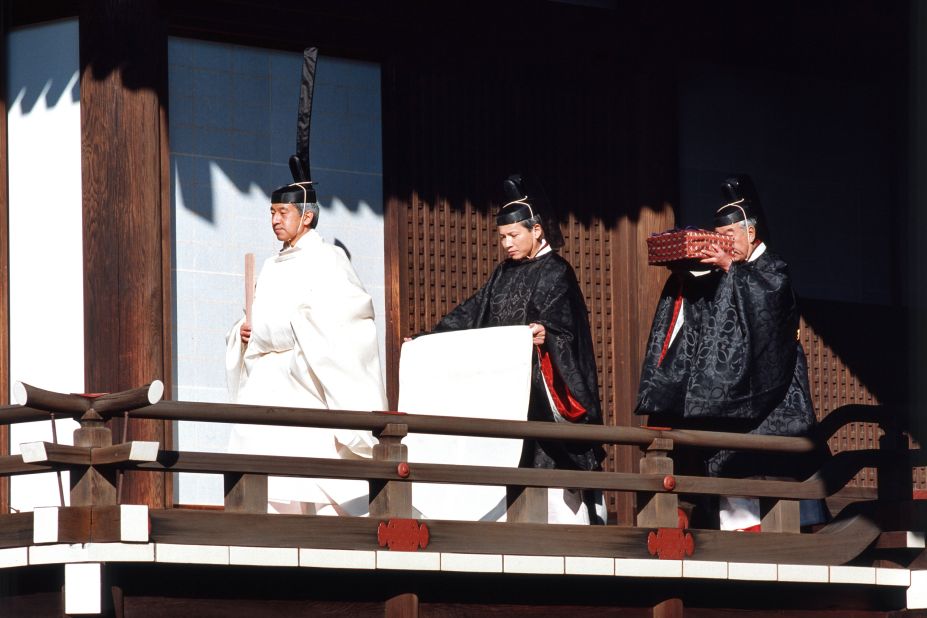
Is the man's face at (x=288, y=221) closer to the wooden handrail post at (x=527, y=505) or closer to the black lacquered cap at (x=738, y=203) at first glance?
the wooden handrail post at (x=527, y=505)

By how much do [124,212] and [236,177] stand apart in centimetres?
80

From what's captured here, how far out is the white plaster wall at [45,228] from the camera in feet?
30.6

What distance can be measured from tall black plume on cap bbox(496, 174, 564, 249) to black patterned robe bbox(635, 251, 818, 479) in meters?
0.65

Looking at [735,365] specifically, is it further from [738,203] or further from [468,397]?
[468,397]

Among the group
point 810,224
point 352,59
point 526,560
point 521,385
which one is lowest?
point 526,560

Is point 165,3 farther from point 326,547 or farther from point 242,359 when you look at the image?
point 326,547

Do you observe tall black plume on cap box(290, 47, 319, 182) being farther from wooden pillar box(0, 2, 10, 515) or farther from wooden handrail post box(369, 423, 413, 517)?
wooden handrail post box(369, 423, 413, 517)

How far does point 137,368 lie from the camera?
9.02 m

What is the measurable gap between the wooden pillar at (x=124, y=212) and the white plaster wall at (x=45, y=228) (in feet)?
0.62

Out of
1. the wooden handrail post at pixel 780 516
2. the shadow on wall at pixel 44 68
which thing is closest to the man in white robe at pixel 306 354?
the shadow on wall at pixel 44 68

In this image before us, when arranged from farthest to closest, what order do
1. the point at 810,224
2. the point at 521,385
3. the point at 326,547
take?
1. the point at 810,224
2. the point at 521,385
3. the point at 326,547

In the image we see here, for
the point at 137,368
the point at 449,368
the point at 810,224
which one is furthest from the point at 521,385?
the point at 810,224

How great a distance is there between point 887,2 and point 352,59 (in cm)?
335

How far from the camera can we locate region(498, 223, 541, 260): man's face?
941 centimetres
